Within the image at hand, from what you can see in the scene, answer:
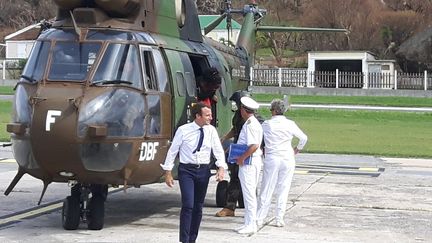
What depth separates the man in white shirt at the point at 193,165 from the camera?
916cm

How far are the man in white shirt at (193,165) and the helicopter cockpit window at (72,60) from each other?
1652mm

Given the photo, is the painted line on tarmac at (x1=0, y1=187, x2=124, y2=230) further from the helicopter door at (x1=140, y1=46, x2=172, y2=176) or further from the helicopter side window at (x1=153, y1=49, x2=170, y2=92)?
the helicopter side window at (x1=153, y1=49, x2=170, y2=92)

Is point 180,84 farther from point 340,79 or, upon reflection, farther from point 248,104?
point 340,79

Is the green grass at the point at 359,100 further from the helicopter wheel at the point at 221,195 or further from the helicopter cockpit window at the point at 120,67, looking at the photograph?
Answer: the helicopter cockpit window at the point at 120,67

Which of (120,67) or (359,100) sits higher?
(120,67)

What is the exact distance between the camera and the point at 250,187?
10508mm

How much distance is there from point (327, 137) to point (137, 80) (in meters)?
18.0

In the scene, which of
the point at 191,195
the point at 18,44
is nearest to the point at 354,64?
the point at 18,44

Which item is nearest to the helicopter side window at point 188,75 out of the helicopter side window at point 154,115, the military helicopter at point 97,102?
the military helicopter at point 97,102

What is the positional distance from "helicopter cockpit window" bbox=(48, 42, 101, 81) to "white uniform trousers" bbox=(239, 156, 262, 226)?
2.49m

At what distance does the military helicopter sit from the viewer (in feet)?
31.8

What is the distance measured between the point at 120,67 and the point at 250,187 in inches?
92.7

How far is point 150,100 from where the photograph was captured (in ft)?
34.1

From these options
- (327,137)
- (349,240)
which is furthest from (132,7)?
(327,137)
